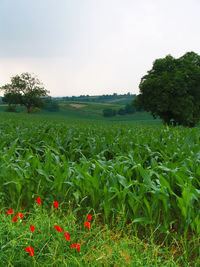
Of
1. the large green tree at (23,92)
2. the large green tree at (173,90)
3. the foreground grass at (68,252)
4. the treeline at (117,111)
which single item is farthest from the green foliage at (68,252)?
the treeline at (117,111)

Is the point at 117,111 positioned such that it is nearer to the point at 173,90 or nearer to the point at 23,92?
the point at 23,92

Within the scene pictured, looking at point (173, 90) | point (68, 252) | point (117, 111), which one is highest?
point (173, 90)

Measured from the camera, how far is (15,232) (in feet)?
7.80

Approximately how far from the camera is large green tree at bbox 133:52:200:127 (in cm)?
2916

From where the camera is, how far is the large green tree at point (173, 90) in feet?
95.7

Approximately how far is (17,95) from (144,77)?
43734 millimetres

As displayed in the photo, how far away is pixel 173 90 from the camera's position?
29.1 metres

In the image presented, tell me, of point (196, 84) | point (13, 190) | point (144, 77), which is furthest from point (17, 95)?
point (13, 190)

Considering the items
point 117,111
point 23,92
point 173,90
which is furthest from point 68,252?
point 117,111

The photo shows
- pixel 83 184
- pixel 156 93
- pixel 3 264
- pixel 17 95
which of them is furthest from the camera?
pixel 17 95

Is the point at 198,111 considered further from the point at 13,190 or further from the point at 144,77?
the point at 13,190

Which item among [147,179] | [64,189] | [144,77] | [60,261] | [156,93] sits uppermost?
[144,77]

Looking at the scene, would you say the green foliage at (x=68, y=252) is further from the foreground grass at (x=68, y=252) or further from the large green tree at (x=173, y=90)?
the large green tree at (x=173, y=90)

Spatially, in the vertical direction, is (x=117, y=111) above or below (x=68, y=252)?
below
